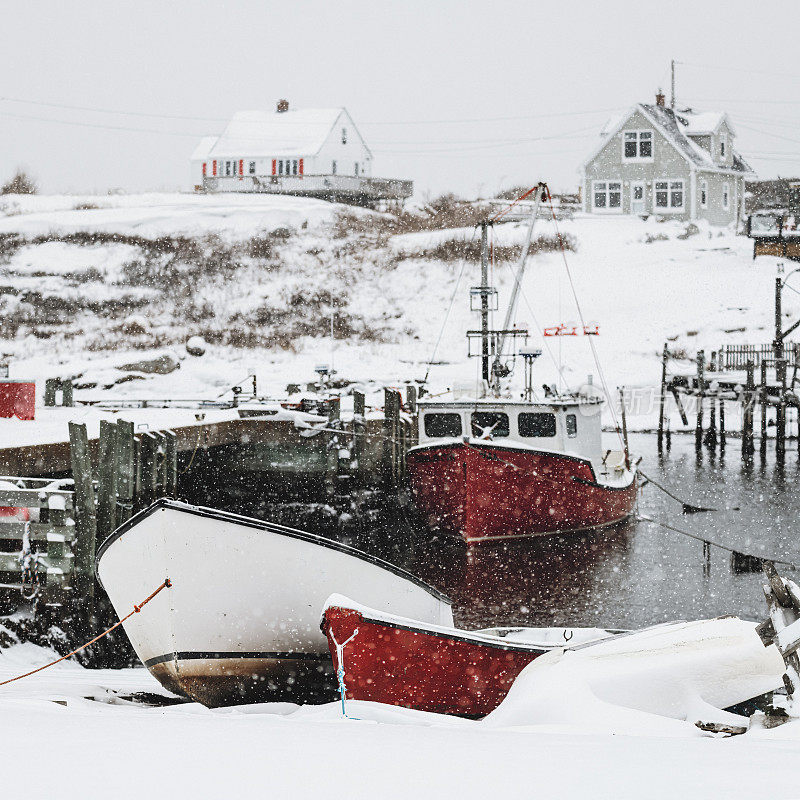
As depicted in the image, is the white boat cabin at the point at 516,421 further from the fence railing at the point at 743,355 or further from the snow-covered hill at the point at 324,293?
the fence railing at the point at 743,355

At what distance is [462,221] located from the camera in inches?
2127

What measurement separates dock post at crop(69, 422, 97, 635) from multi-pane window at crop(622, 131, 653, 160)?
42978 mm

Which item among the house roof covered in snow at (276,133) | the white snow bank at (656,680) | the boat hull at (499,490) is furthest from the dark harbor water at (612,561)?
the house roof covered in snow at (276,133)

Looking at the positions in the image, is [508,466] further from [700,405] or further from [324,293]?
[324,293]

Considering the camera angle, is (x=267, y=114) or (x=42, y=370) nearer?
(x=42, y=370)

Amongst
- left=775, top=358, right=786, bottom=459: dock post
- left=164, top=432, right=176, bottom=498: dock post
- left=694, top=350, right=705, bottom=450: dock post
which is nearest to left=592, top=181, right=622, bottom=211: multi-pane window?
left=694, top=350, right=705, bottom=450: dock post

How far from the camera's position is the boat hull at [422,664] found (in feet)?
29.2

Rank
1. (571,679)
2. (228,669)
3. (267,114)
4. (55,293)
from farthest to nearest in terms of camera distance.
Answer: (267,114), (55,293), (228,669), (571,679)

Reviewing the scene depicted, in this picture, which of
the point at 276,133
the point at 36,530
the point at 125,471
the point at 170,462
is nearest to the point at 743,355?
the point at 170,462

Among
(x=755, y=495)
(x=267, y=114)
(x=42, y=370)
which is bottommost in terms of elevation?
(x=755, y=495)

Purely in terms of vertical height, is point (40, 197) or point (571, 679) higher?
point (40, 197)

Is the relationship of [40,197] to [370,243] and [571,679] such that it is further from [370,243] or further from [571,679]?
[571,679]

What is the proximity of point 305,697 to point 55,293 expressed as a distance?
129ft

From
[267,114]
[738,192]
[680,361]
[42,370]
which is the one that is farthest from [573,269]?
[267,114]
